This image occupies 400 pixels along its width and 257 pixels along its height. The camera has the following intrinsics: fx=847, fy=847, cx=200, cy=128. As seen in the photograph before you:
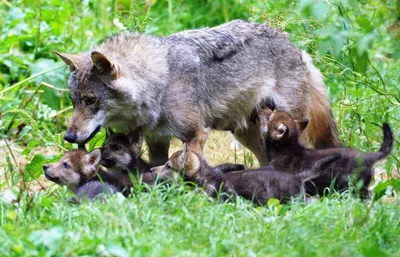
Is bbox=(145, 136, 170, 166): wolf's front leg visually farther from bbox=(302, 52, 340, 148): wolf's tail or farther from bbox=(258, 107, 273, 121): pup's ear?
bbox=(302, 52, 340, 148): wolf's tail

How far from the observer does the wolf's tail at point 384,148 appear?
6.78 m

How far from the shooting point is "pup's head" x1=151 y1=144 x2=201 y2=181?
22.3ft

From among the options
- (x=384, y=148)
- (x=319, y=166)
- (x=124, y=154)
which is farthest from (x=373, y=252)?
(x=124, y=154)

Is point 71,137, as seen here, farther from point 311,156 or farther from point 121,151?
point 311,156

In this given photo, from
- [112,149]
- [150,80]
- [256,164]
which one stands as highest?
[150,80]

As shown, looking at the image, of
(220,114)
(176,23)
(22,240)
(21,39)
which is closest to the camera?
(22,240)

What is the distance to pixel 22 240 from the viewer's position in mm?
5082

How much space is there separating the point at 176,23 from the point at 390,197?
5.51 meters

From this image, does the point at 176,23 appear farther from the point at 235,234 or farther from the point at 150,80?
the point at 235,234

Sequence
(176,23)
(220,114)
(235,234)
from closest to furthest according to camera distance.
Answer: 1. (235,234)
2. (220,114)
3. (176,23)

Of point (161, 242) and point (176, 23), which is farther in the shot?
point (176, 23)

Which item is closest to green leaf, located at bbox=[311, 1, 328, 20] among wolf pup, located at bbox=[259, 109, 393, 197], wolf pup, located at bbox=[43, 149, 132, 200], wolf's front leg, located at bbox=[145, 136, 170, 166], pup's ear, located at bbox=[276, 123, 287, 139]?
wolf pup, located at bbox=[259, 109, 393, 197]

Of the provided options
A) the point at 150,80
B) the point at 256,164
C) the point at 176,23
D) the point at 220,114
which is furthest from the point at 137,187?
the point at 176,23

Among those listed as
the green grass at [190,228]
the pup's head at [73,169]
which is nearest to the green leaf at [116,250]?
the green grass at [190,228]
